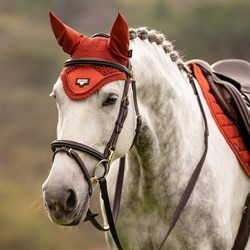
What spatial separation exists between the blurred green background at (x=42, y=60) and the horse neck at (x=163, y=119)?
30.5 ft

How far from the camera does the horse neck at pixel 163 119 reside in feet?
13.5

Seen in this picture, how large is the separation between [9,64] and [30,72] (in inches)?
31.5

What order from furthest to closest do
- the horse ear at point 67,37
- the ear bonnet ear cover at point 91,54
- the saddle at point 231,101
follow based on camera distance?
the saddle at point 231,101 < the horse ear at point 67,37 < the ear bonnet ear cover at point 91,54

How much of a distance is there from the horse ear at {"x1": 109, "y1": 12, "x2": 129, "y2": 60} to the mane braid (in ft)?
1.18

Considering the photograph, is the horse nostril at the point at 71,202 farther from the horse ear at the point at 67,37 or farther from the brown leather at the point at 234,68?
the brown leather at the point at 234,68

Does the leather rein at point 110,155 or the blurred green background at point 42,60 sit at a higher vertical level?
the blurred green background at point 42,60

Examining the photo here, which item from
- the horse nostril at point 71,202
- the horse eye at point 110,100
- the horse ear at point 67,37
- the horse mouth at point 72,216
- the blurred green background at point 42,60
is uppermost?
the blurred green background at point 42,60

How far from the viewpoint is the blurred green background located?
55.1ft

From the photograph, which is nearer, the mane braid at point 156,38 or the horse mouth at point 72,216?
the horse mouth at point 72,216

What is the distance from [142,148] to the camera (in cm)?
420

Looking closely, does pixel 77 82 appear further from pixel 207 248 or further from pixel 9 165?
pixel 9 165

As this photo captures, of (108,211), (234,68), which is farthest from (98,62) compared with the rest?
(234,68)

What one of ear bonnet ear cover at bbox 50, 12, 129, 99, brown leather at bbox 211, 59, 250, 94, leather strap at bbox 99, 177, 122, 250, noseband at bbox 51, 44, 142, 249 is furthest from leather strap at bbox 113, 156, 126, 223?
brown leather at bbox 211, 59, 250, 94

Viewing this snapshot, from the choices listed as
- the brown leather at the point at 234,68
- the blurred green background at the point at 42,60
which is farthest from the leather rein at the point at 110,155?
the blurred green background at the point at 42,60
